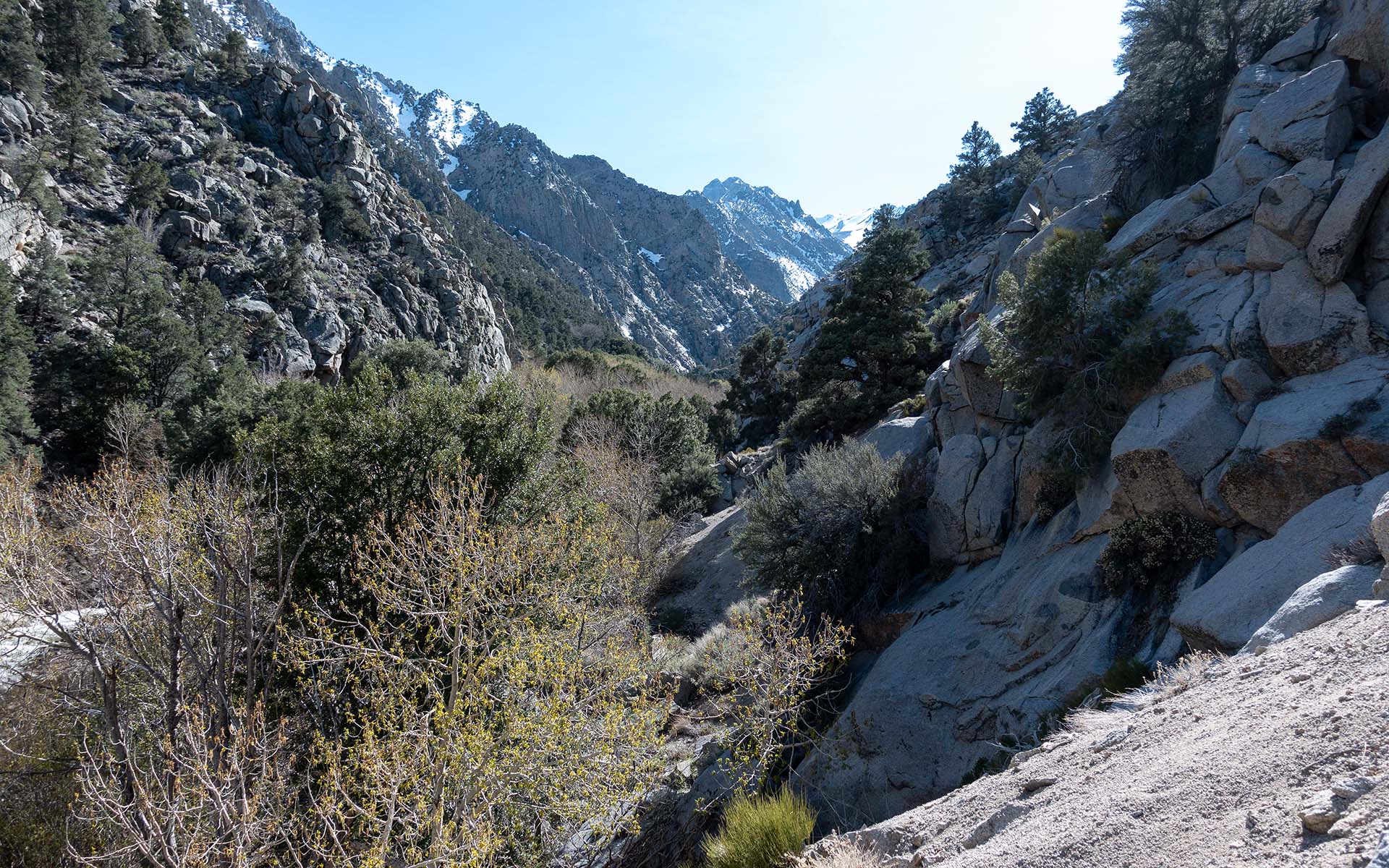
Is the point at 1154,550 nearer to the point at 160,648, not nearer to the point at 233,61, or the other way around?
the point at 160,648

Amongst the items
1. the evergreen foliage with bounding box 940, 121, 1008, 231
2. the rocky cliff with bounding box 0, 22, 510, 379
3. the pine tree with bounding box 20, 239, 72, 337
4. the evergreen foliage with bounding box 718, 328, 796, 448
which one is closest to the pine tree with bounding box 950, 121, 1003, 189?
the evergreen foliage with bounding box 940, 121, 1008, 231

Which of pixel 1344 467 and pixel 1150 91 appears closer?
pixel 1344 467

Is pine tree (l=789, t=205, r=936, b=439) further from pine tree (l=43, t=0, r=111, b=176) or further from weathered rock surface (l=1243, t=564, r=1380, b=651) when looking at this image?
pine tree (l=43, t=0, r=111, b=176)

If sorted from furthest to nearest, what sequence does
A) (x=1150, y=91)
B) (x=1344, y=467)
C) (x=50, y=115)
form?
(x=50, y=115) → (x=1150, y=91) → (x=1344, y=467)

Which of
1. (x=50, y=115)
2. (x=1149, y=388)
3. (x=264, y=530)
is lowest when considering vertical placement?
(x=1149, y=388)

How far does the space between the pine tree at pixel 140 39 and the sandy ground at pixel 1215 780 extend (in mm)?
72948

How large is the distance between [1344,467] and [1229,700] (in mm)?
5349

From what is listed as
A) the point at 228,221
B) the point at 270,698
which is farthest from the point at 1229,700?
the point at 228,221

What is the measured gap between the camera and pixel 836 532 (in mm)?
15383

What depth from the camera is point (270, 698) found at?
11547 mm

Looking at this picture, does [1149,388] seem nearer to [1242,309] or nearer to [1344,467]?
[1242,309]

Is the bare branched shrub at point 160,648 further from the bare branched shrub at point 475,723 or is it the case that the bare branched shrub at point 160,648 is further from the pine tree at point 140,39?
the pine tree at point 140,39

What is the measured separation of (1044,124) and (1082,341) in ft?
148

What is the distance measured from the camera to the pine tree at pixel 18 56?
128 ft
